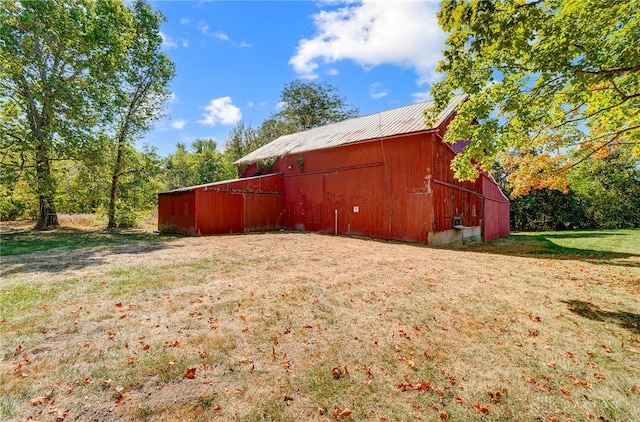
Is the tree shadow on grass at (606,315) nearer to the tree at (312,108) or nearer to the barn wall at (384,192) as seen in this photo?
the barn wall at (384,192)

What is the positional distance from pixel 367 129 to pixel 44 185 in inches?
653

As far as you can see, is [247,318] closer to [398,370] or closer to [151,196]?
[398,370]

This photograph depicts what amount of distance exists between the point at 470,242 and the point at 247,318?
15462 mm

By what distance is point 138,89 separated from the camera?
19.2 metres

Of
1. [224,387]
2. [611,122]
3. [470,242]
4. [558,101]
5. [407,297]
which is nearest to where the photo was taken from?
[224,387]

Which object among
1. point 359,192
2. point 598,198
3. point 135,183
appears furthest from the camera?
point 598,198

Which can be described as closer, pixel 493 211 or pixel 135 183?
pixel 135 183

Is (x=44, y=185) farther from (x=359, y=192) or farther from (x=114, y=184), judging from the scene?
(x=359, y=192)

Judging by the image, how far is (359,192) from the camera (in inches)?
569

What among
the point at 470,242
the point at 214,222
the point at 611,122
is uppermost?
the point at 611,122

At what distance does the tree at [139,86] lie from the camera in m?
18.4

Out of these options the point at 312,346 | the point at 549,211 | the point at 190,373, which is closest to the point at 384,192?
the point at 312,346

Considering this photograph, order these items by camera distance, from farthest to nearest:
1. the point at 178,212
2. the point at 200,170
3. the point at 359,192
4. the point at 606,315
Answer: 1. the point at 200,170
2. the point at 178,212
3. the point at 359,192
4. the point at 606,315

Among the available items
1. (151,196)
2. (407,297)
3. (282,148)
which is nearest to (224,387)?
(407,297)
